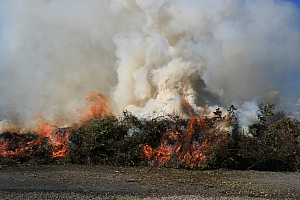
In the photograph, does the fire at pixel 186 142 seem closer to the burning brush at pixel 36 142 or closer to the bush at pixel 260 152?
the bush at pixel 260 152

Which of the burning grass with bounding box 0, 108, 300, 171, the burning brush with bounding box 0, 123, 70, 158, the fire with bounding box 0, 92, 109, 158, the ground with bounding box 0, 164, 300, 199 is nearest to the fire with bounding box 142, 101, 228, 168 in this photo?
the burning grass with bounding box 0, 108, 300, 171

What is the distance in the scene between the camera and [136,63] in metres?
23.9

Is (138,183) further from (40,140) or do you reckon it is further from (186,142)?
(40,140)

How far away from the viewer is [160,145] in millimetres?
16469

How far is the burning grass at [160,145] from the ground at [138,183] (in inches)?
28.9

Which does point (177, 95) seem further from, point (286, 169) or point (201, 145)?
point (286, 169)

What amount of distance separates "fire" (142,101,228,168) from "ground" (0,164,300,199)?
0.77 m

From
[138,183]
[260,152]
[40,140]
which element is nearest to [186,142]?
[260,152]

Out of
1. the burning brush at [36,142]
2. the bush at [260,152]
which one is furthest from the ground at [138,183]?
the burning brush at [36,142]

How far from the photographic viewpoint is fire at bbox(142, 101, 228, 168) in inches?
622

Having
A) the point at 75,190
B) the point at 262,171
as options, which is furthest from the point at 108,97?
the point at 75,190

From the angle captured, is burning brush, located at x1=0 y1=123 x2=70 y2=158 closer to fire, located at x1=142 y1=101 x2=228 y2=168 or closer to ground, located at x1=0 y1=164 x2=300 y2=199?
ground, located at x1=0 y1=164 x2=300 y2=199

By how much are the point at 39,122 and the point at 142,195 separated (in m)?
9.78

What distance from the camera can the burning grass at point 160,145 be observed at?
1586 cm
